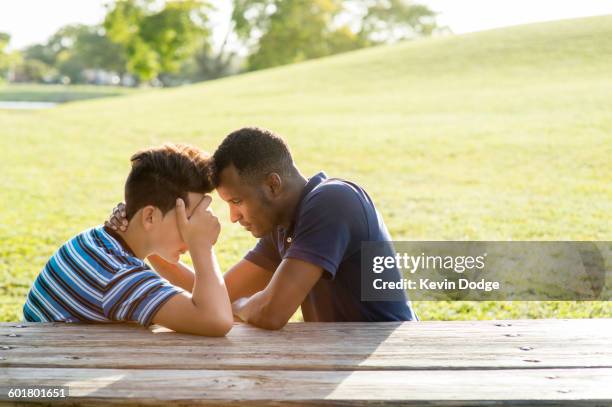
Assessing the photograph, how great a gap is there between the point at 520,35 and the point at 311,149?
18836 millimetres

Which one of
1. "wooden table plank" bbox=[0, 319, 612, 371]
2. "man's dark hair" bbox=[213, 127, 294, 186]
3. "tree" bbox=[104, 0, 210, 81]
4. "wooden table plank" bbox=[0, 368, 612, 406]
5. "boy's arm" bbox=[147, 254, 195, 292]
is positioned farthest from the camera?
"tree" bbox=[104, 0, 210, 81]

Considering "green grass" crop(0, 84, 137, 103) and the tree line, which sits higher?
the tree line

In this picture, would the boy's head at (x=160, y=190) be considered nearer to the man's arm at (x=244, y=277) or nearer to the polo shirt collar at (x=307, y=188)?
the polo shirt collar at (x=307, y=188)

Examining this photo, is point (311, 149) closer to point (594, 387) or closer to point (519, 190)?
point (519, 190)

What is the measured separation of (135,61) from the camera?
5125cm

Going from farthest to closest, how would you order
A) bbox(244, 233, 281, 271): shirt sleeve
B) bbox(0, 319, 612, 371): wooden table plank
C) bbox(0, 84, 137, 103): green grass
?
bbox(0, 84, 137, 103): green grass
bbox(244, 233, 281, 271): shirt sleeve
bbox(0, 319, 612, 371): wooden table plank

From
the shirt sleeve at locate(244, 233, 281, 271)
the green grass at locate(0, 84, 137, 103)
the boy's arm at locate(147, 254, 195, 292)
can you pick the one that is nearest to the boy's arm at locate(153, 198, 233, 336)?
the boy's arm at locate(147, 254, 195, 292)

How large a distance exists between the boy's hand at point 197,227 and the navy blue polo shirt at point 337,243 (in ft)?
1.00

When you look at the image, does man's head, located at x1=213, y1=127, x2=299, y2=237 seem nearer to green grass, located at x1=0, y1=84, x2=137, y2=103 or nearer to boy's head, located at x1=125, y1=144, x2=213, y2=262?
boy's head, located at x1=125, y1=144, x2=213, y2=262

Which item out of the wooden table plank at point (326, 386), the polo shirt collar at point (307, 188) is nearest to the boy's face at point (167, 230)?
the polo shirt collar at point (307, 188)

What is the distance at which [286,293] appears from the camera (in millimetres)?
3045

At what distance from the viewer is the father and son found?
2947 mm

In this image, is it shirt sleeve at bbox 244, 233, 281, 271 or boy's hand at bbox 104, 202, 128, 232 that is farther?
shirt sleeve at bbox 244, 233, 281, 271

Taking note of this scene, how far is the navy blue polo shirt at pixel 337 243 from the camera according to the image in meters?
3.06
